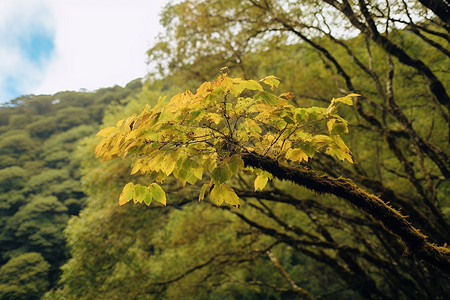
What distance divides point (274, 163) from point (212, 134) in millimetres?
425

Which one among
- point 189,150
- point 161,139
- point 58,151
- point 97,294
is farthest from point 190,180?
point 58,151

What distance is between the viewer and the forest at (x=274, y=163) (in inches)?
49.4

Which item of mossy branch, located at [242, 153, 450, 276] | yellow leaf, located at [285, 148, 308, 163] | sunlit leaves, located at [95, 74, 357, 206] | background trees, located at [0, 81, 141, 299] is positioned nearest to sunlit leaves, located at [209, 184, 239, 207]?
sunlit leaves, located at [95, 74, 357, 206]

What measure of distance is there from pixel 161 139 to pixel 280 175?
29.2 inches

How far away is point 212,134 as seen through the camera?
1.34m

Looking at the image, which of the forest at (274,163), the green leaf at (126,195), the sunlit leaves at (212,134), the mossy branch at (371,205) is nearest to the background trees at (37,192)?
the forest at (274,163)

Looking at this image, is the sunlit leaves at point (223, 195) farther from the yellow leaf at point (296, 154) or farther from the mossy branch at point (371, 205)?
the yellow leaf at point (296, 154)

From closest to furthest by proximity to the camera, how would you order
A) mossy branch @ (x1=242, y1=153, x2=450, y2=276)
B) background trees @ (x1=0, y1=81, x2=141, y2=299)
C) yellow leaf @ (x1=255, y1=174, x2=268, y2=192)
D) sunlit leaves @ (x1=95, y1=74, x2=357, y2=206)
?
sunlit leaves @ (x1=95, y1=74, x2=357, y2=206), mossy branch @ (x1=242, y1=153, x2=450, y2=276), yellow leaf @ (x1=255, y1=174, x2=268, y2=192), background trees @ (x1=0, y1=81, x2=141, y2=299)

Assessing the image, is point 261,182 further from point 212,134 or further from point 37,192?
point 37,192

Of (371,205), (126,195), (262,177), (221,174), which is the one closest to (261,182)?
(262,177)

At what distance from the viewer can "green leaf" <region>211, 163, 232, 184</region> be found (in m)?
1.18

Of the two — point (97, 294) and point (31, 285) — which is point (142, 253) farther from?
point (31, 285)

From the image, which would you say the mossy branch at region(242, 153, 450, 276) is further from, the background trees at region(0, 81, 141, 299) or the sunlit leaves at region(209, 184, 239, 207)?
the background trees at region(0, 81, 141, 299)

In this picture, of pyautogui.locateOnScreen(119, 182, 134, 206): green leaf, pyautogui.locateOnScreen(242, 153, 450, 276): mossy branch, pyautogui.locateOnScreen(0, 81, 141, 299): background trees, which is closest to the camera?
→ pyautogui.locateOnScreen(119, 182, 134, 206): green leaf
